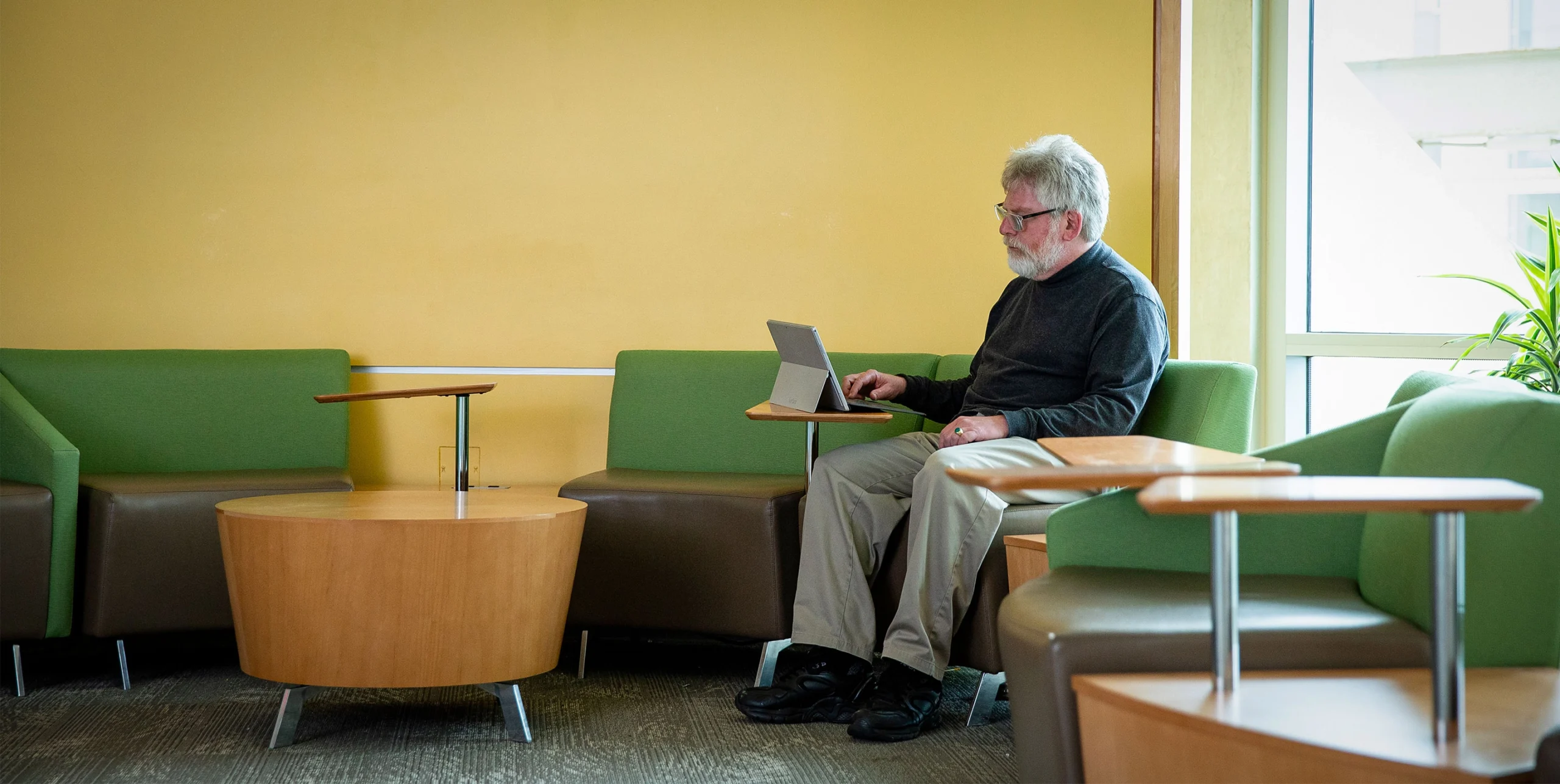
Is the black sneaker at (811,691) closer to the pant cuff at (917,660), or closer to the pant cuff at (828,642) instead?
the pant cuff at (828,642)

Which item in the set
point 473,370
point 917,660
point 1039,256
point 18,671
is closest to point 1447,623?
point 917,660

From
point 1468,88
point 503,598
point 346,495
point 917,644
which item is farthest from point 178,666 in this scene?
point 1468,88

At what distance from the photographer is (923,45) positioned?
402cm

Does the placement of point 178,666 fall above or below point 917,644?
below

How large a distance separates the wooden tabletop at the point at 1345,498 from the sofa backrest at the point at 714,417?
234cm

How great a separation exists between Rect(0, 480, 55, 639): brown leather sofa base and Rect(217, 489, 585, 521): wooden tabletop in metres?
0.57

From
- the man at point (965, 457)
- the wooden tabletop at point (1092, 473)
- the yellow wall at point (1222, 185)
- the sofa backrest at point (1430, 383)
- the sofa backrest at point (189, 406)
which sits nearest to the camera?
the wooden tabletop at point (1092, 473)

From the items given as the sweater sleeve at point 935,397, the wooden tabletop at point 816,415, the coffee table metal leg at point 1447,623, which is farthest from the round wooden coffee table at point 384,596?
the coffee table metal leg at point 1447,623

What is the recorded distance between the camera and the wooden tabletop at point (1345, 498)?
3.84 ft

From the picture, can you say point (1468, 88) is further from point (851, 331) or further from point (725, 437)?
point (725, 437)

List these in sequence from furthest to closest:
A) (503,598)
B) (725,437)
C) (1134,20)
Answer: (1134,20), (725,437), (503,598)

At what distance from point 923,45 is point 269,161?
2.12m

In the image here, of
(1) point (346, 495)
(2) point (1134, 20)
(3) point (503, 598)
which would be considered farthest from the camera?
(2) point (1134, 20)

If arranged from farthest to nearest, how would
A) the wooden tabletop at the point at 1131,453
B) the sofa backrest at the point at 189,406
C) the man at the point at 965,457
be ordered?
the sofa backrest at the point at 189,406, the man at the point at 965,457, the wooden tabletop at the point at 1131,453
